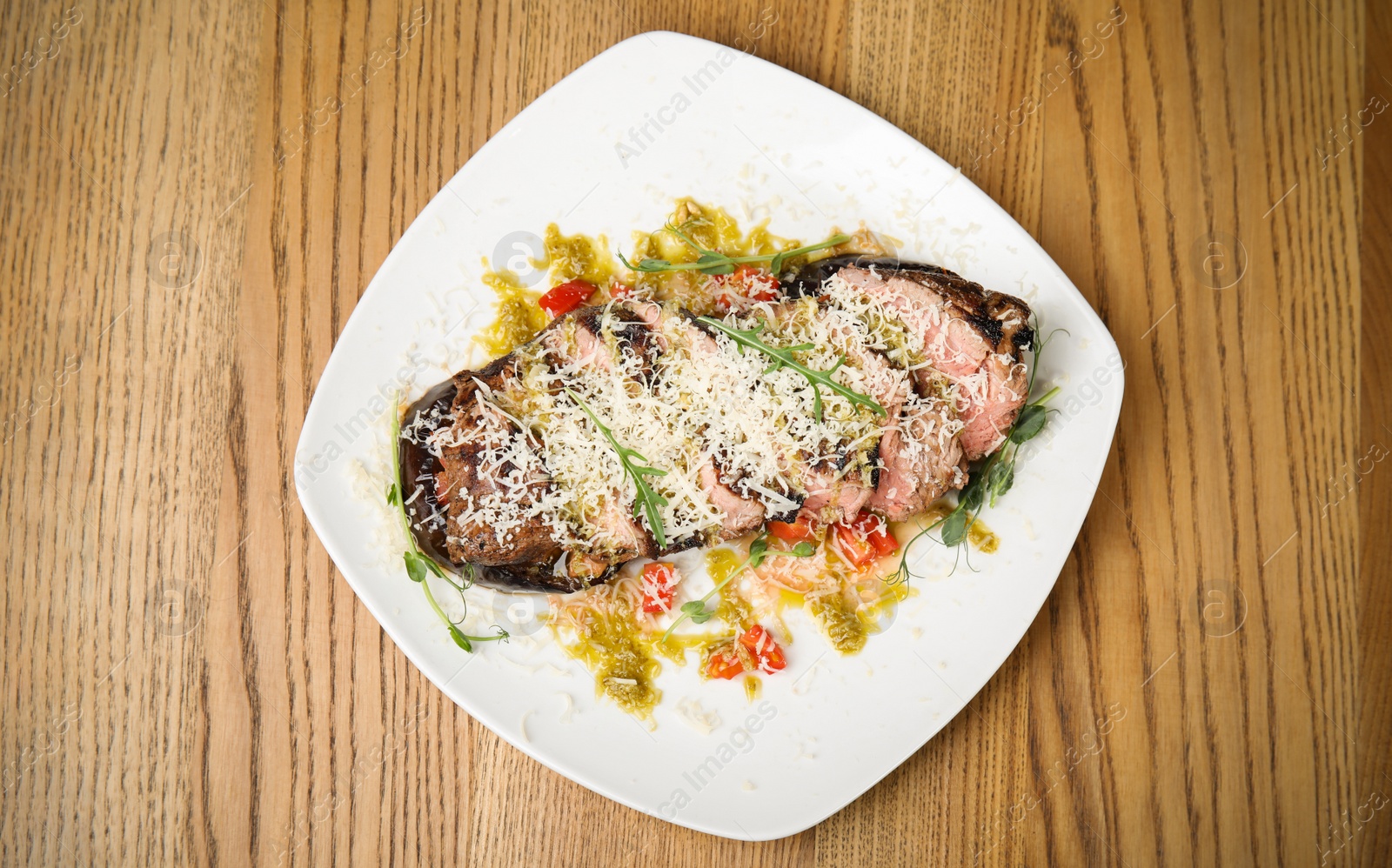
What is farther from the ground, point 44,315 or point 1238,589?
point 44,315

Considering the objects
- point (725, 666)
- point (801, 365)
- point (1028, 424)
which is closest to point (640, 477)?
point (801, 365)

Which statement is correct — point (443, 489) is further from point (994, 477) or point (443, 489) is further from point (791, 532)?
point (994, 477)

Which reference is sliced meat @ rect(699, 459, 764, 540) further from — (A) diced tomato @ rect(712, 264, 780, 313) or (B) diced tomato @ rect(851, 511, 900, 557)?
(A) diced tomato @ rect(712, 264, 780, 313)

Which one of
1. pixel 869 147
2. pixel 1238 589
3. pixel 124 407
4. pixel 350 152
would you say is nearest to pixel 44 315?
pixel 124 407

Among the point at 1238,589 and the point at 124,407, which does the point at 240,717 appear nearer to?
the point at 124,407

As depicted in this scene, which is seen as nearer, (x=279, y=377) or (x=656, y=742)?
(x=656, y=742)

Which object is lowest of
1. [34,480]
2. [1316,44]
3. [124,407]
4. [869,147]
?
[34,480]

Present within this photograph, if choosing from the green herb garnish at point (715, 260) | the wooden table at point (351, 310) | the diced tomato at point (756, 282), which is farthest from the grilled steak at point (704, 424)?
the wooden table at point (351, 310)
